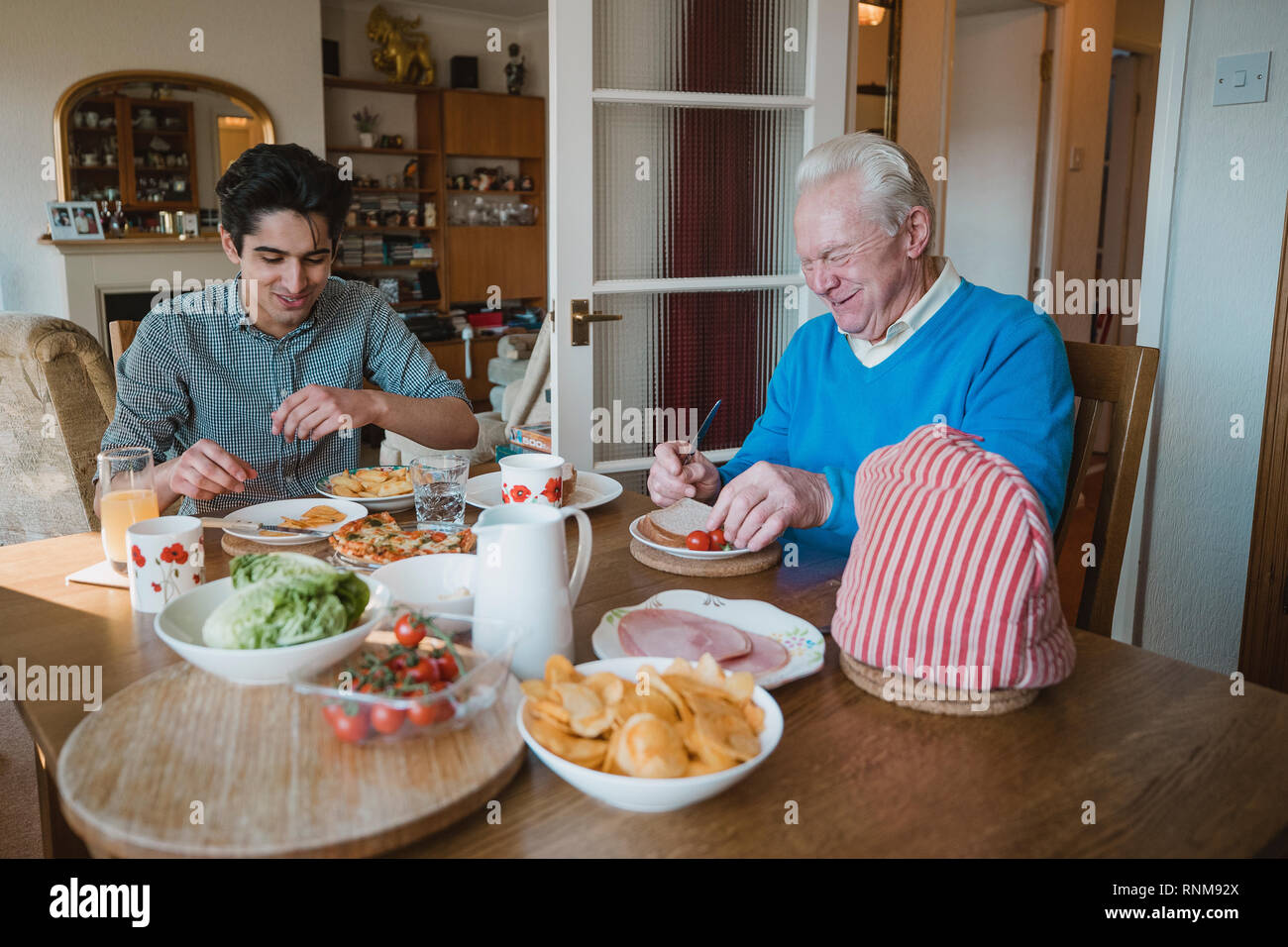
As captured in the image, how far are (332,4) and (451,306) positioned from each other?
7.25 ft

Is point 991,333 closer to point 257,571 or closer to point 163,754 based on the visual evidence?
point 257,571

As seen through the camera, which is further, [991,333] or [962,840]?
[991,333]

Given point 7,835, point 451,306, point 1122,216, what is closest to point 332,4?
point 451,306

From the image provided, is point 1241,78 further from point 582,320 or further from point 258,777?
point 258,777

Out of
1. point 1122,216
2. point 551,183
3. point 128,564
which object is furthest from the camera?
point 1122,216

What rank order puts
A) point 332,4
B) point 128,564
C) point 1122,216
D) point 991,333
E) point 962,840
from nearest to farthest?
point 962,840
point 128,564
point 991,333
point 1122,216
point 332,4

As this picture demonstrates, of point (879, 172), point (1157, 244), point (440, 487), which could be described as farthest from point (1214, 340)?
point (440, 487)

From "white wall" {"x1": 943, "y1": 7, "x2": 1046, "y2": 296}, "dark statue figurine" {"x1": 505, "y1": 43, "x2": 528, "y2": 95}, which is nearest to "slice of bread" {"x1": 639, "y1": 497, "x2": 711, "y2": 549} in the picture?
"white wall" {"x1": 943, "y1": 7, "x2": 1046, "y2": 296}

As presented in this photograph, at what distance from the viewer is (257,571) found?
3.14 ft

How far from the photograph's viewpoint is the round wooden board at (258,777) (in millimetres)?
662

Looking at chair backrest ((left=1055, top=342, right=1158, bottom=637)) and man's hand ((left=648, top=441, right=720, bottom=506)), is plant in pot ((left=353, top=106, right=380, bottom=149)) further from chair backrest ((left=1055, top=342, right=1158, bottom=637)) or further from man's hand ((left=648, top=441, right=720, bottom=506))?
chair backrest ((left=1055, top=342, right=1158, bottom=637))

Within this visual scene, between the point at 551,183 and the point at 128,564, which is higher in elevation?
the point at 551,183

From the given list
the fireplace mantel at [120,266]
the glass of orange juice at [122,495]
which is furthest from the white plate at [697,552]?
the fireplace mantel at [120,266]

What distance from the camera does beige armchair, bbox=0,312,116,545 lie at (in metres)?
2.62
